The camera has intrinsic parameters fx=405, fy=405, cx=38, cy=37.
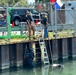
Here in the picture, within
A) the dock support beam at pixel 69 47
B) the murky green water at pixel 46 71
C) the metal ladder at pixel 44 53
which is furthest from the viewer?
the dock support beam at pixel 69 47

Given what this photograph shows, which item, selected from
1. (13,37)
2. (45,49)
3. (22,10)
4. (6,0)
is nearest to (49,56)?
(45,49)

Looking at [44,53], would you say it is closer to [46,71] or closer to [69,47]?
[46,71]

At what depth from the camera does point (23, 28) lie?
2531 centimetres

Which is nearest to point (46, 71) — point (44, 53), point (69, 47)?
point (44, 53)

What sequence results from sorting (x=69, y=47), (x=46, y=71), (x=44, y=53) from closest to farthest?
(x=46, y=71) < (x=44, y=53) < (x=69, y=47)

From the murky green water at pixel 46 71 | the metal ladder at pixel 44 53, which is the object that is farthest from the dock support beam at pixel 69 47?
the murky green water at pixel 46 71

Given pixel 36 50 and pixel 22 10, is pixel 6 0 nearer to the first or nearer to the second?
pixel 22 10

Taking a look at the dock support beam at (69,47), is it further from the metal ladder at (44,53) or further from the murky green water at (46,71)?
the murky green water at (46,71)

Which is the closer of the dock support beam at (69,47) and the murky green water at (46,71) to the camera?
the murky green water at (46,71)

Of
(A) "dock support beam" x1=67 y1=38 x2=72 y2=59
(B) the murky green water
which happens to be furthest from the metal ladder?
(A) "dock support beam" x1=67 y1=38 x2=72 y2=59

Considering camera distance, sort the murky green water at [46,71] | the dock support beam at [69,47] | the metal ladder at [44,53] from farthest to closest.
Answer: the dock support beam at [69,47]
the metal ladder at [44,53]
the murky green water at [46,71]

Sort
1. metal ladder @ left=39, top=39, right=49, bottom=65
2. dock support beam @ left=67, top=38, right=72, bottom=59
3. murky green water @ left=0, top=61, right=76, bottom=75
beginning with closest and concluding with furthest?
murky green water @ left=0, top=61, right=76, bottom=75, metal ladder @ left=39, top=39, right=49, bottom=65, dock support beam @ left=67, top=38, right=72, bottom=59

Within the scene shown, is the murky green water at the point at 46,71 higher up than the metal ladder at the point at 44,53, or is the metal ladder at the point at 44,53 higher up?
the metal ladder at the point at 44,53

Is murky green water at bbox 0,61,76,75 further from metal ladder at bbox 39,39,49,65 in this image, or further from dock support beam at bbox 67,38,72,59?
dock support beam at bbox 67,38,72,59
